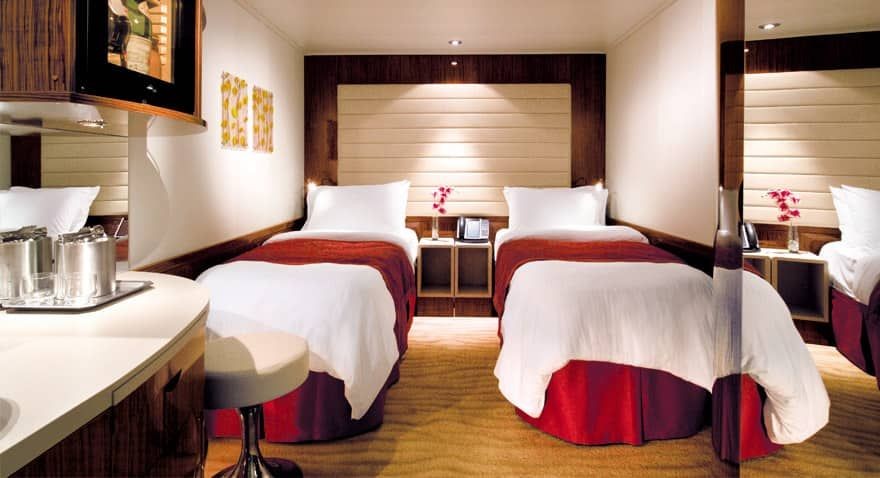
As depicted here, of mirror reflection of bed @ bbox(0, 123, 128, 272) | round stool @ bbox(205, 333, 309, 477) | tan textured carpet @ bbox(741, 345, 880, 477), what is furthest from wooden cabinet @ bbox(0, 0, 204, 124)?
tan textured carpet @ bbox(741, 345, 880, 477)

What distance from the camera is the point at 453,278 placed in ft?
14.8

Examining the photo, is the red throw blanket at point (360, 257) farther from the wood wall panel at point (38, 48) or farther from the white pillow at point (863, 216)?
the white pillow at point (863, 216)

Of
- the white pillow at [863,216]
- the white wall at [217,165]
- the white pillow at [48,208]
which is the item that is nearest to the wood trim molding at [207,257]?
the white wall at [217,165]

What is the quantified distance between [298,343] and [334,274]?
2.09 feet

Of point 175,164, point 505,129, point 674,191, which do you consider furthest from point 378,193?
point 674,191

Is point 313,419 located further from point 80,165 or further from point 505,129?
point 505,129

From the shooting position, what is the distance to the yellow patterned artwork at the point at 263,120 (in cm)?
378

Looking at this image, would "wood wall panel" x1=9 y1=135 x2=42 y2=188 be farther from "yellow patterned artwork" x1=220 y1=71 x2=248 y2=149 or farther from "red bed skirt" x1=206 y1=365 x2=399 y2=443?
"yellow patterned artwork" x1=220 y1=71 x2=248 y2=149

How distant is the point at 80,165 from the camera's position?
1.76 metres

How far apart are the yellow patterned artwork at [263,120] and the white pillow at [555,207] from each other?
2.03 meters

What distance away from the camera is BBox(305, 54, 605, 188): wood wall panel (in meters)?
4.80

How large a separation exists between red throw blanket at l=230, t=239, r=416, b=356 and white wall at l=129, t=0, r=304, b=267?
345mm

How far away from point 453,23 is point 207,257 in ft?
7.88

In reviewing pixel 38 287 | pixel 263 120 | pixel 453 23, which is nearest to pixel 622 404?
pixel 38 287
